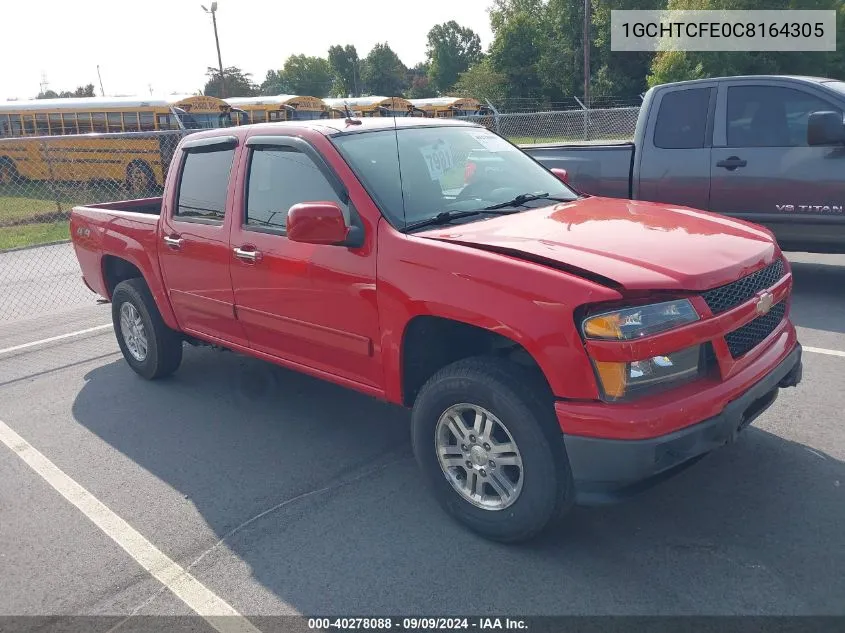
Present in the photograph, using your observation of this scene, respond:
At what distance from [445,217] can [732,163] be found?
4.28 meters

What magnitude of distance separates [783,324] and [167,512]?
126 inches

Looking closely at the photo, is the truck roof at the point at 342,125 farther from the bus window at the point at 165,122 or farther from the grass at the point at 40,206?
the bus window at the point at 165,122

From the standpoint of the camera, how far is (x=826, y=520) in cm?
333

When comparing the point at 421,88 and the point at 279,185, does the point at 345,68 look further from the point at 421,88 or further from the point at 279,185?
the point at 279,185

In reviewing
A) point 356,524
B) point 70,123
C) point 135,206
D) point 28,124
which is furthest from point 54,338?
Answer: point 28,124

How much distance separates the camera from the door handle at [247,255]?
4298mm

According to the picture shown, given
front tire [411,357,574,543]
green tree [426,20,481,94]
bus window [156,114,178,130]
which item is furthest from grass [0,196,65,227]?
green tree [426,20,481,94]

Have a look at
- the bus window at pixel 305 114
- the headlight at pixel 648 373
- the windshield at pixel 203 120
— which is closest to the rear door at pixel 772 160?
the headlight at pixel 648 373

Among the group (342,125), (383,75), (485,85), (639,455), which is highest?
(383,75)

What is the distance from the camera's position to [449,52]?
86.7 m

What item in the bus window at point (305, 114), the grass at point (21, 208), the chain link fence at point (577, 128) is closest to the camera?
the grass at point (21, 208)

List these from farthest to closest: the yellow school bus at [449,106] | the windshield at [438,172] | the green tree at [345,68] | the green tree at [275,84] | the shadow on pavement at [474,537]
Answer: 1. the green tree at [275,84]
2. the green tree at [345,68]
3. the yellow school bus at [449,106]
4. the windshield at [438,172]
5. the shadow on pavement at [474,537]

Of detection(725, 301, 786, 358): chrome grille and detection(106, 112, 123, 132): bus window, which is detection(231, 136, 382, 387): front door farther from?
detection(106, 112, 123, 132): bus window

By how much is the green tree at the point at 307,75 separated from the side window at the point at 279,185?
328 ft
